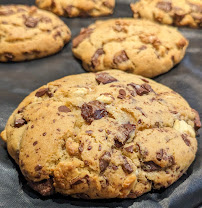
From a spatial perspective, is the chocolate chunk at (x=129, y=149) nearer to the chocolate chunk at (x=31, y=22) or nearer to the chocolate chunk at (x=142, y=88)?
the chocolate chunk at (x=142, y=88)

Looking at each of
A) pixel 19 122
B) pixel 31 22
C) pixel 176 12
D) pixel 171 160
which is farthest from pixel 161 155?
pixel 176 12

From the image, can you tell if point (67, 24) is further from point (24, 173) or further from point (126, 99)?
point (24, 173)

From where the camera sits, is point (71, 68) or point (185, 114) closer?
point (185, 114)

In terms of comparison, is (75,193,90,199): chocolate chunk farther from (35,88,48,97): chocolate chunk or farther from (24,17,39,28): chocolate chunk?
(24,17,39,28): chocolate chunk

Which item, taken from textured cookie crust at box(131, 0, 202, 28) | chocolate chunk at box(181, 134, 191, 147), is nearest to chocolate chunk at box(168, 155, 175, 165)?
chocolate chunk at box(181, 134, 191, 147)

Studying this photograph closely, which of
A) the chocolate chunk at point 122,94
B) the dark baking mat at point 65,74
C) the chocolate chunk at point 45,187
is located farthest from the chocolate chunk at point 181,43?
the chocolate chunk at point 45,187

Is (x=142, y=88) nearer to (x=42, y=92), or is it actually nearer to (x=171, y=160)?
(x=171, y=160)

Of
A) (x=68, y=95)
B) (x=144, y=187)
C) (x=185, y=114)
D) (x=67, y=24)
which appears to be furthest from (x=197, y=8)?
(x=144, y=187)
